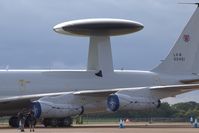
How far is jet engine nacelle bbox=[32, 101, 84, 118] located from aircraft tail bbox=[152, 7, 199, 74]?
14467mm

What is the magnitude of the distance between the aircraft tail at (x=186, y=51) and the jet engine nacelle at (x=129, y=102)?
12.5 metres

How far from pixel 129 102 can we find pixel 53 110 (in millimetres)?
5555

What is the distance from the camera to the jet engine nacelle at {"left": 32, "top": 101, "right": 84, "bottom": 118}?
51.9 metres

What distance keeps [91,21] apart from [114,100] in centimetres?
1010

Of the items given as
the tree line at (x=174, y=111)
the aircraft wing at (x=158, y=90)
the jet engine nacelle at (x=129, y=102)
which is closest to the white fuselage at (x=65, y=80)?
the aircraft wing at (x=158, y=90)

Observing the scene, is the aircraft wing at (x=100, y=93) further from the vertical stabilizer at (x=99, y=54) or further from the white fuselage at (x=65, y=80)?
the vertical stabilizer at (x=99, y=54)

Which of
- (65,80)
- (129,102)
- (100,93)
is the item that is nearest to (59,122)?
(100,93)

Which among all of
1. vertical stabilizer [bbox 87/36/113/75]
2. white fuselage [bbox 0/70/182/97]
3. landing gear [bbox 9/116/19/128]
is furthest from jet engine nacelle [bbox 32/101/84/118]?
vertical stabilizer [bbox 87/36/113/75]

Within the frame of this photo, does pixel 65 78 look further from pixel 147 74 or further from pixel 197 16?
pixel 197 16

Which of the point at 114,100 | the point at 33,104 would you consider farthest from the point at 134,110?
the point at 33,104

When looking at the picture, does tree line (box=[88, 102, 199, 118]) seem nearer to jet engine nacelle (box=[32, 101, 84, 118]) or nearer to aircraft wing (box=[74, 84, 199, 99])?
aircraft wing (box=[74, 84, 199, 99])

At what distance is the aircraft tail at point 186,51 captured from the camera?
66000mm

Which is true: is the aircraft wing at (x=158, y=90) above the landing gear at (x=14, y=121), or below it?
above

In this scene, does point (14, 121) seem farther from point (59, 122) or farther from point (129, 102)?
point (129, 102)
